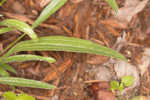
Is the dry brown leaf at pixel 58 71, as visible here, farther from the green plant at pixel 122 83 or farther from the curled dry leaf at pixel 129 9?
the curled dry leaf at pixel 129 9

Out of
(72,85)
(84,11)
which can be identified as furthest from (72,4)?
(72,85)

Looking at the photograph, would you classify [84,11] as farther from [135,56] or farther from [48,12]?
[135,56]

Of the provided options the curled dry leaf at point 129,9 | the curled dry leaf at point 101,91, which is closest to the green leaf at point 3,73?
the curled dry leaf at point 101,91

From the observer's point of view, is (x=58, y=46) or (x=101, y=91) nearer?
(x=58, y=46)

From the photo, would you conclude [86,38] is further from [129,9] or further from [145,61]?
[145,61]

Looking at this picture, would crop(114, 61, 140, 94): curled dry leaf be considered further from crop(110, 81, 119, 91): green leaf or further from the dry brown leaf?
the dry brown leaf

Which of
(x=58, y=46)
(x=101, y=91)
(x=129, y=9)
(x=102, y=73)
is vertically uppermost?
(x=129, y=9)

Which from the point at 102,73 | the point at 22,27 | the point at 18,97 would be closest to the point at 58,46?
the point at 22,27
